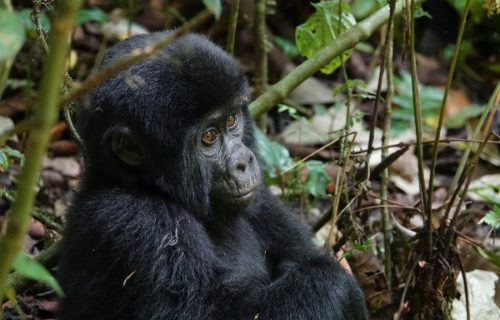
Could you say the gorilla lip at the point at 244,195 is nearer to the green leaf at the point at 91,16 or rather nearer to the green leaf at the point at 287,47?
the green leaf at the point at 91,16

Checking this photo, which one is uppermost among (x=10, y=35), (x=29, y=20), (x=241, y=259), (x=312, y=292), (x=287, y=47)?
(x=29, y=20)

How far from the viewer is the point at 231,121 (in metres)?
4.17

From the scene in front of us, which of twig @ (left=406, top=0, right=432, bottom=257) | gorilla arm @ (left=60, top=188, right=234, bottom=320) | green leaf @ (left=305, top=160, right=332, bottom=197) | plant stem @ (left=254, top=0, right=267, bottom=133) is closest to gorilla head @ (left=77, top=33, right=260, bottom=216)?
gorilla arm @ (left=60, top=188, right=234, bottom=320)

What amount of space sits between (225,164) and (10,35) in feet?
7.42

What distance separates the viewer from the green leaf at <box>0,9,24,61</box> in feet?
5.77

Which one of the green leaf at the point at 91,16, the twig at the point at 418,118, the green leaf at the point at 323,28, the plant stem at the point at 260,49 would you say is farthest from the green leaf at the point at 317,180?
the green leaf at the point at 91,16

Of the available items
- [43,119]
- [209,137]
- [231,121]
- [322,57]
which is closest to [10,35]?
[43,119]

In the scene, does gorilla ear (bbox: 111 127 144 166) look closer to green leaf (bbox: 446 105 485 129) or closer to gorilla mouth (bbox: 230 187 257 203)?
gorilla mouth (bbox: 230 187 257 203)

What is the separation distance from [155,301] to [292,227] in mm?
1302

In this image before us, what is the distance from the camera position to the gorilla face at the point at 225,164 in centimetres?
396

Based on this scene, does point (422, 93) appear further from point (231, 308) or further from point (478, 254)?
point (231, 308)

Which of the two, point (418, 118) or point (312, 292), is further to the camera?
point (418, 118)

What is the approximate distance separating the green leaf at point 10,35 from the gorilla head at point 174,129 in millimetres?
1692

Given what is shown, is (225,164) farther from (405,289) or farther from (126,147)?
(405,289)
